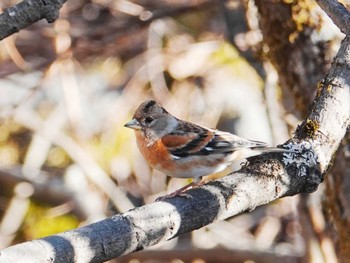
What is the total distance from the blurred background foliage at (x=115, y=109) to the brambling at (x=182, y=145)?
1950mm

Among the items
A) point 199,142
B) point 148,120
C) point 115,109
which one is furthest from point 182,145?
point 115,109

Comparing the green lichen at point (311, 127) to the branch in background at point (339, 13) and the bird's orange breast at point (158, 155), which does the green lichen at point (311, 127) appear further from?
the bird's orange breast at point (158, 155)

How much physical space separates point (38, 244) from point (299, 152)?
0.89 meters

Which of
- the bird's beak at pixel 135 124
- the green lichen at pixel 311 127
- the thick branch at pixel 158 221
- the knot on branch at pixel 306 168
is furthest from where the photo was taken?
the bird's beak at pixel 135 124

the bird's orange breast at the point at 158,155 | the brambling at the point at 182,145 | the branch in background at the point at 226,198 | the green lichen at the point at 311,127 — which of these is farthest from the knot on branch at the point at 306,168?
the bird's orange breast at the point at 158,155

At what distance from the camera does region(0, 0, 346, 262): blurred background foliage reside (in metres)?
5.58

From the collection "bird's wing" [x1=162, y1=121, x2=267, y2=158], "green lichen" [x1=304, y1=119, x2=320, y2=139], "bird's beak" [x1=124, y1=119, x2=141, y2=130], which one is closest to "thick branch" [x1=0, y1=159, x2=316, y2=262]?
"green lichen" [x1=304, y1=119, x2=320, y2=139]

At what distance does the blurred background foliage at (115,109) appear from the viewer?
558 cm

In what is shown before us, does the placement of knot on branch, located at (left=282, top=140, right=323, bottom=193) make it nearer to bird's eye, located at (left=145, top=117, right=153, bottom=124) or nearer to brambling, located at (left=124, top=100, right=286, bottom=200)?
brambling, located at (left=124, top=100, right=286, bottom=200)

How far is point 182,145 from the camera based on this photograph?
3070 mm

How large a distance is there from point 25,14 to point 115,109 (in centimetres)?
374

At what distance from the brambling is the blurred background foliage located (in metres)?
1.95

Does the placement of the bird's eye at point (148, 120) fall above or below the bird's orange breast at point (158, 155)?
above

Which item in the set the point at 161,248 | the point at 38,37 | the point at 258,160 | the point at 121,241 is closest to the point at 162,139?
the point at 258,160
